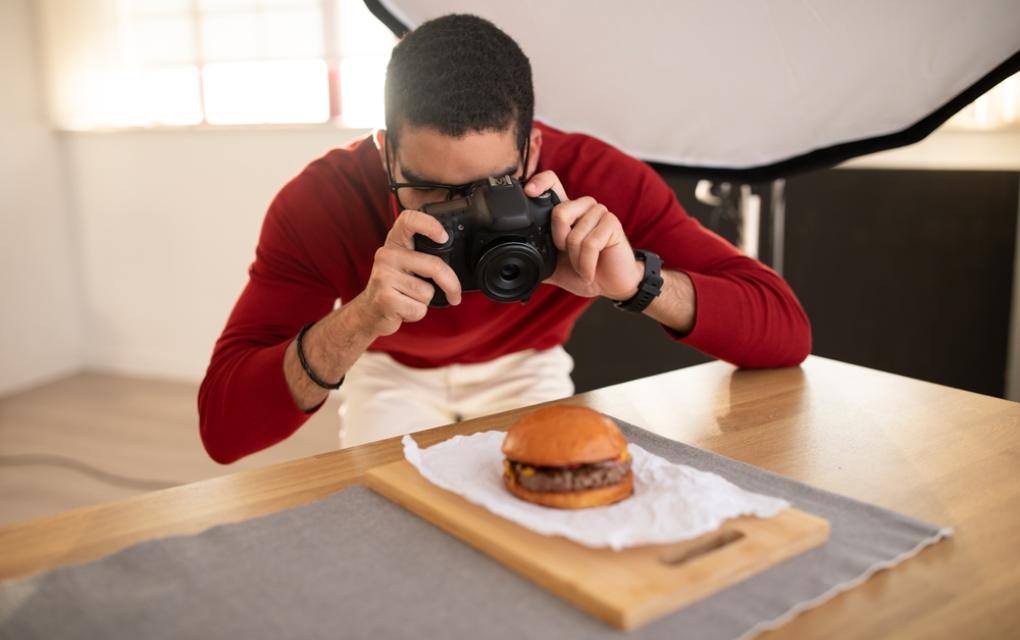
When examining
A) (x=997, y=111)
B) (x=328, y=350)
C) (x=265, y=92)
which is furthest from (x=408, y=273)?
(x=265, y=92)

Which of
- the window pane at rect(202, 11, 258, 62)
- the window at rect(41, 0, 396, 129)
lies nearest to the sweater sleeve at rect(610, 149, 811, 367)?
the window at rect(41, 0, 396, 129)

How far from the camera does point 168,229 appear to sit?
140 inches

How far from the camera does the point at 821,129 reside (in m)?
1.26

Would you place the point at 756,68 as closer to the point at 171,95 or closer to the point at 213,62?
the point at 213,62

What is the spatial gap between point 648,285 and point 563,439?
0.44m

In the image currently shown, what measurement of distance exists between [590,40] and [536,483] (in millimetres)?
727

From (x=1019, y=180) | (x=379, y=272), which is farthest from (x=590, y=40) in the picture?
(x=1019, y=180)

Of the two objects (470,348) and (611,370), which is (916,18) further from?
(611,370)

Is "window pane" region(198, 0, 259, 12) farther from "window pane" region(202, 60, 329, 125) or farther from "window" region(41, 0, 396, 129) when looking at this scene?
"window pane" region(202, 60, 329, 125)

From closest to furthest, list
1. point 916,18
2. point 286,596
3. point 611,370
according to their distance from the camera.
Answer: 1. point 286,596
2. point 916,18
3. point 611,370

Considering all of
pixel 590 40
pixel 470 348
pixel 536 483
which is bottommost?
pixel 470 348

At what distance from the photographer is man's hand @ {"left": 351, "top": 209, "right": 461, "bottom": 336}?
909mm

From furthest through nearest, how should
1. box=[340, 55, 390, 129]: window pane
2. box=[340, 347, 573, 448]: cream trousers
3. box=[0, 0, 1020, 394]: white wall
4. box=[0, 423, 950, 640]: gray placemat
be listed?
box=[0, 0, 1020, 394]: white wall < box=[340, 55, 390, 129]: window pane < box=[340, 347, 573, 448]: cream trousers < box=[0, 423, 950, 640]: gray placemat

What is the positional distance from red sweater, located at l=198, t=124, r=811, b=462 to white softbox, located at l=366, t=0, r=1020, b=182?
98mm
